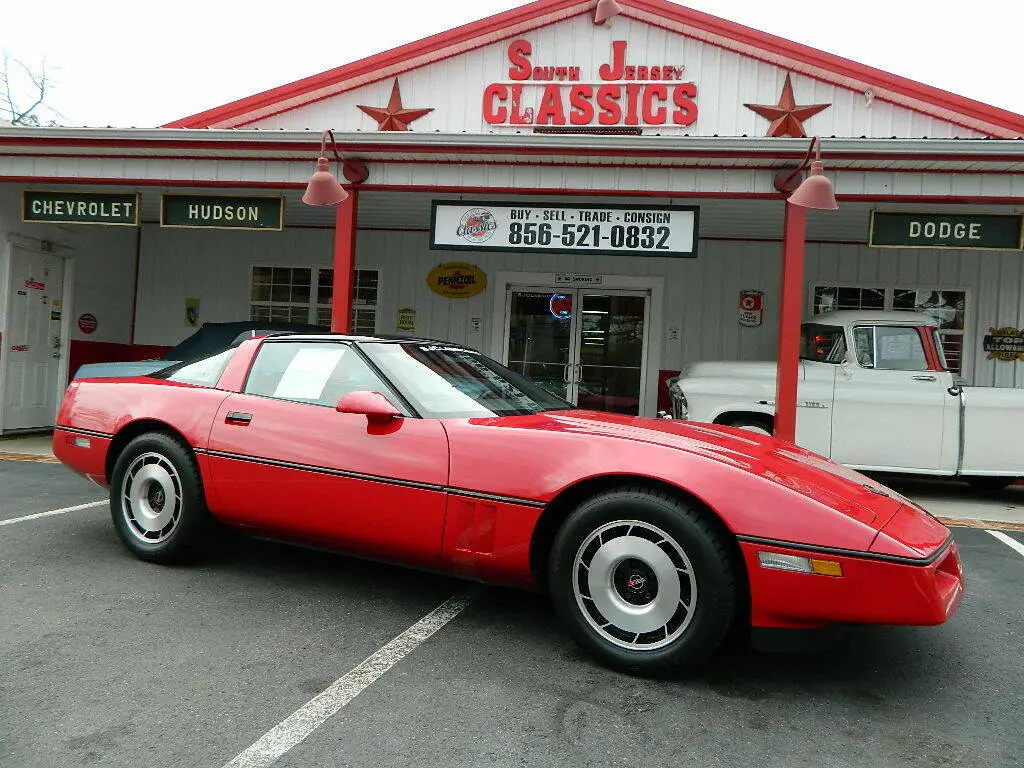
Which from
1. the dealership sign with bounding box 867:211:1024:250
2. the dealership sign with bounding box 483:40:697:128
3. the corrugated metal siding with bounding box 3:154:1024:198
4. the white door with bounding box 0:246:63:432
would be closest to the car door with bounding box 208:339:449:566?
the corrugated metal siding with bounding box 3:154:1024:198

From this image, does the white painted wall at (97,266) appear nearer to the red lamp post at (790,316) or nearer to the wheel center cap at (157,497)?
the wheel center cap at (157,497)

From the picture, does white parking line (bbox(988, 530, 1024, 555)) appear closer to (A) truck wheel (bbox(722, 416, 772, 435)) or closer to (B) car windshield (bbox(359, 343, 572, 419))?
(A) truck wheel (bbox(722, 416, 772, 435))

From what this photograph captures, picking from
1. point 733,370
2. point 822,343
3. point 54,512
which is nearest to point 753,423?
point 733,370

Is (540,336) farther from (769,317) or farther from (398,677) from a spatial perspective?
(398,677)

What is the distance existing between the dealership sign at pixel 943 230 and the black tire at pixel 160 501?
5.64 metres

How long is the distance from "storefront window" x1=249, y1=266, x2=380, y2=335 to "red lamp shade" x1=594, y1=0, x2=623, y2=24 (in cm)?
463

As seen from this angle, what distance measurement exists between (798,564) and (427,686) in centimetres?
130

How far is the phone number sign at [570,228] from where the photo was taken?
656 centimetres

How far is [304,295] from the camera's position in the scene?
11195 millimetres

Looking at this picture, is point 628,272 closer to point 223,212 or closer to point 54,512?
point 223,212

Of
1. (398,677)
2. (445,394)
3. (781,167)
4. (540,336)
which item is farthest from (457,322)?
(398,677)

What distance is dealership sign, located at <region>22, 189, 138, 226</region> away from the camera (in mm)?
7512

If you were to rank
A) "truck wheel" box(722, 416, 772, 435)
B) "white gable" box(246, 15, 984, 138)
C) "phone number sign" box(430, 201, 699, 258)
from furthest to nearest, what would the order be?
"white gable" box(246, 15, 984, 138)
"truck wheel" box(722, 416, 772, 435)
"phone number sign" box(430, 201, 699, 258)

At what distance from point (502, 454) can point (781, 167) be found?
4691 mm
